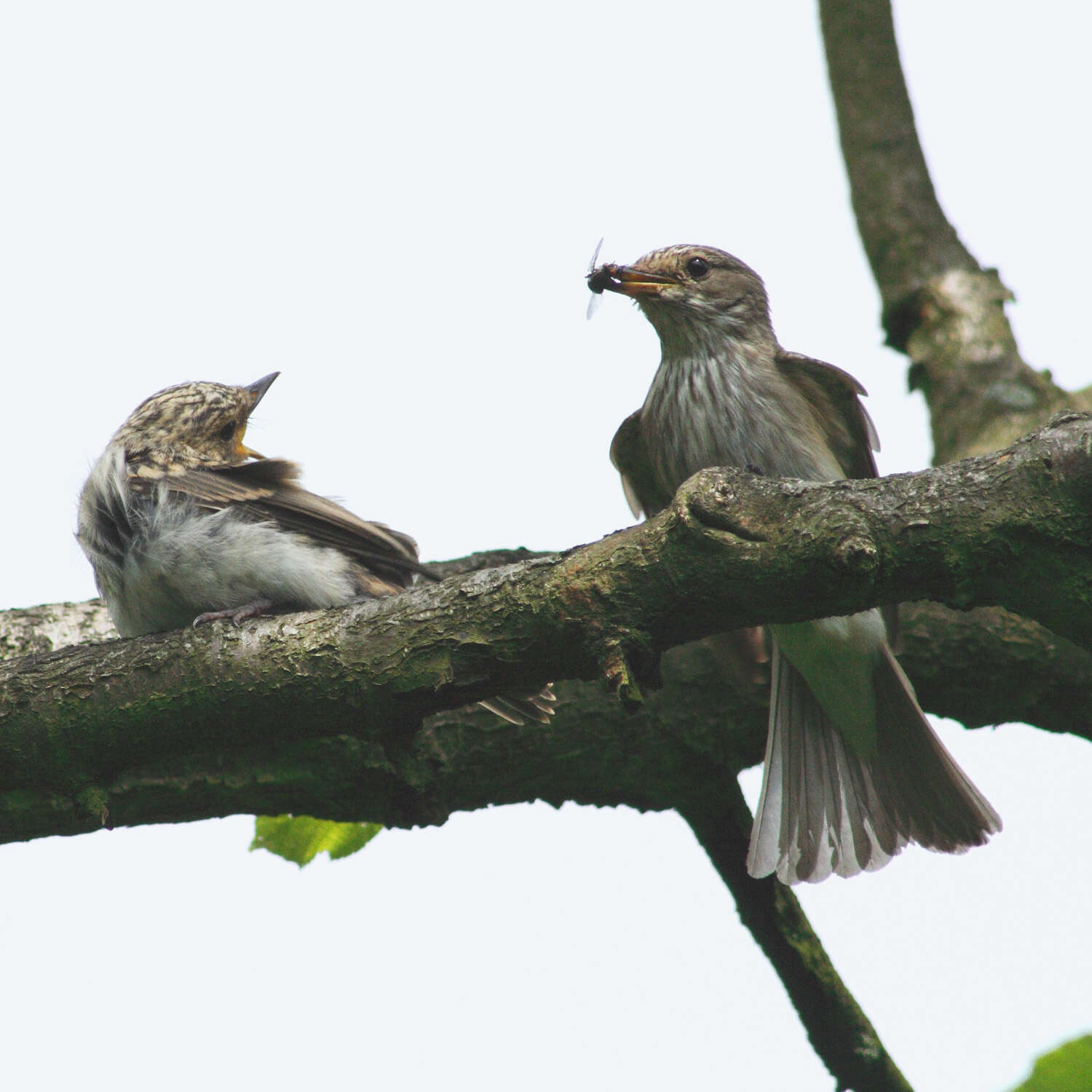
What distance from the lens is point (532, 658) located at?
311cm

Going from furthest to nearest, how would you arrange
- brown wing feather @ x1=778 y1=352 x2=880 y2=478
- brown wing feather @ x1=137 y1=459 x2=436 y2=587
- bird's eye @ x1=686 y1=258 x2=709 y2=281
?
bird's eye @ x1=686 y1=258 x2=709 y2=281, brown wing feather @ x1=778 y1=352 x2=880 y2=478, brown wing feather @ x1=137 y1=459 x2=436 y2=587

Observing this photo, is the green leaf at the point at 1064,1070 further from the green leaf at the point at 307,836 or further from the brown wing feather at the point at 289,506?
the green leaf at the point at 307,836

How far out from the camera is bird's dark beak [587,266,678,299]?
5.08 m

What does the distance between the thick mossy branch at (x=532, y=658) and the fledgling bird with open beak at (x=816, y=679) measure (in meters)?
0.35

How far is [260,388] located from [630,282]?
62.4 inches

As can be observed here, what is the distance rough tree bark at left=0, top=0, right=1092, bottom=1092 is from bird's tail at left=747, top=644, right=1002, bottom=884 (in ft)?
0.42

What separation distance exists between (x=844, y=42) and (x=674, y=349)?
2.65 metres

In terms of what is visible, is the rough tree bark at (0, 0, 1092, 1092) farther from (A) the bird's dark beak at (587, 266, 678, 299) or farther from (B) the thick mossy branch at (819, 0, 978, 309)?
(B) the thick mossy branch at (819, 0, 978, 309)

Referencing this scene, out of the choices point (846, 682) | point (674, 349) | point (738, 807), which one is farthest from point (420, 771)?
point (674, 349)

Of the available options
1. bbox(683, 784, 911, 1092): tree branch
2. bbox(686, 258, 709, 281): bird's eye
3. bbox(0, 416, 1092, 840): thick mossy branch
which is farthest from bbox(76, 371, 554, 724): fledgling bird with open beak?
bbox(686, 258, 709, 281): bird's eye

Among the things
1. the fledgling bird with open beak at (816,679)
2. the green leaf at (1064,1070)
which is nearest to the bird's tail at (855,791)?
the fledgling bird with open beak at (816,679)

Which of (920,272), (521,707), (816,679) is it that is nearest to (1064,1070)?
(521,707)

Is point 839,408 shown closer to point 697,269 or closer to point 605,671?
point 697,269

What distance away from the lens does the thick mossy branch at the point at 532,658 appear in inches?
110
